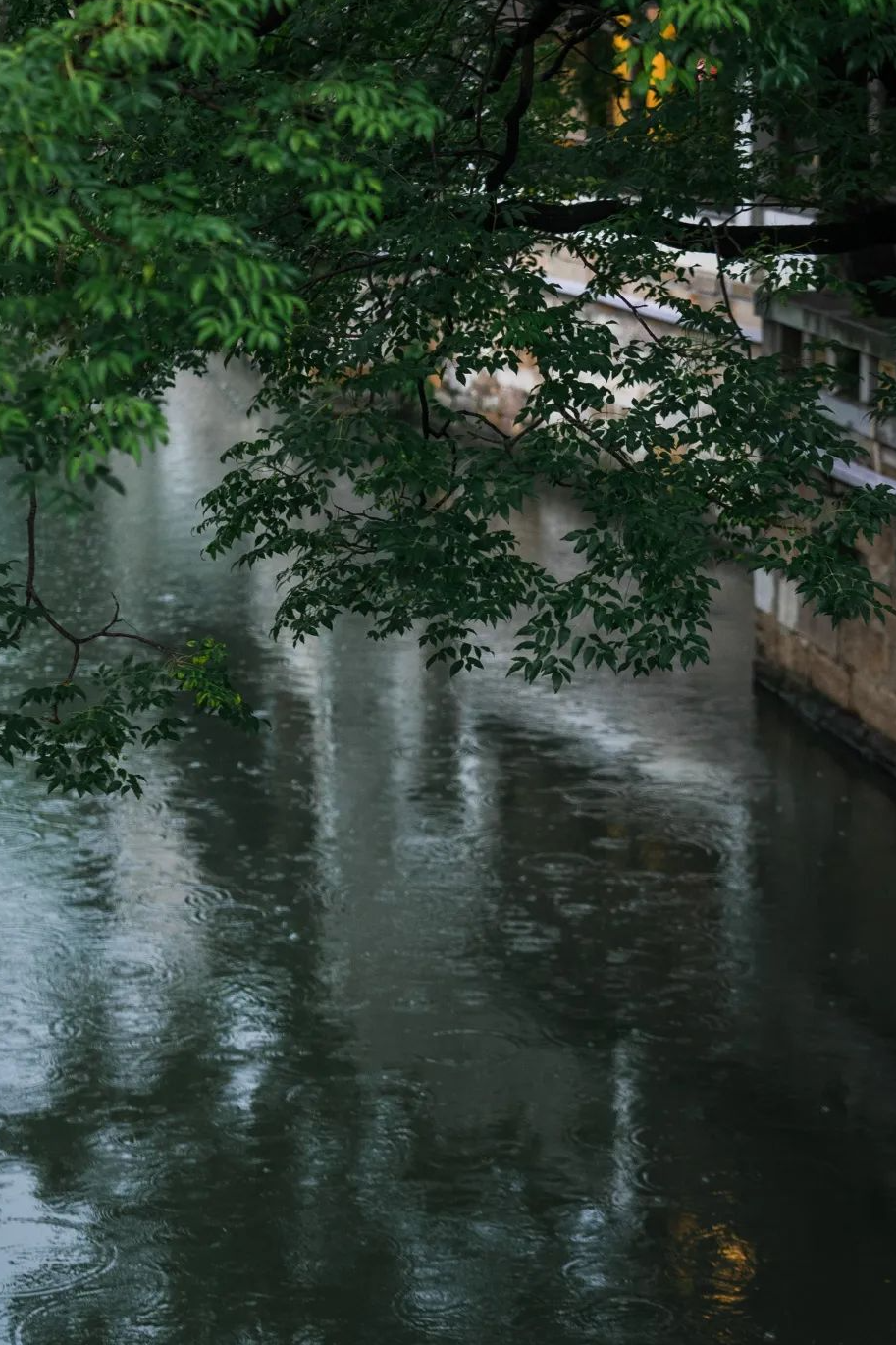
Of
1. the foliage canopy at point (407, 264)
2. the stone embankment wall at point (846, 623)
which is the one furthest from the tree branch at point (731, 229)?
the stone embankment wall at point (846, 623)

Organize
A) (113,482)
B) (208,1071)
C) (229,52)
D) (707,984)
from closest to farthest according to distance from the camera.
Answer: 1. (113,482)
2. (229,52)
3. (208,1071)
4. (707,984)

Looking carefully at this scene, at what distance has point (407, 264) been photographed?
9328 millimetres

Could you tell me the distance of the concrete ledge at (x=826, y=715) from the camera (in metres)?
15.9

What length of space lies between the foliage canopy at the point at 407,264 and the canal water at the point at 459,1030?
2374 millimetres

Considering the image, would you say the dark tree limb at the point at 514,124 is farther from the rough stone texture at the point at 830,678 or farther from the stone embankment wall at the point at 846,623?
the rough stone texture at the point at 830,678

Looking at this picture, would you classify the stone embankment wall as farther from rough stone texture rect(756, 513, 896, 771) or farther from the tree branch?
the tree branch

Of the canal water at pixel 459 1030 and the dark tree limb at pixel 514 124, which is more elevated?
the dark tree limb at pixel 514 124

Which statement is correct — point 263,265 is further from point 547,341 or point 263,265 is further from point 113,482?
point 547,341

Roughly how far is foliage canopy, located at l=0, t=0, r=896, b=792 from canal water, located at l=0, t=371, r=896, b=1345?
237 centimetres

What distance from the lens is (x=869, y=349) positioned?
47.8 feet

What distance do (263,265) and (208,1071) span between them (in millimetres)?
6311

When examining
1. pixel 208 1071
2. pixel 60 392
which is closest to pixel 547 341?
pixel 60 392

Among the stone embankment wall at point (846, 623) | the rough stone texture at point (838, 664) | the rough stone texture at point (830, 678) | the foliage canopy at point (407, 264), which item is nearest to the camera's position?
the foliage canopy at point (407, 264)

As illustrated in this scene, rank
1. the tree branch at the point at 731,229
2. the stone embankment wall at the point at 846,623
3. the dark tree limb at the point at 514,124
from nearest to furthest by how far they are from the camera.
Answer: the dark tree limb at the point at 514,124, the tree branch at the point at 731,229, the stone embankment wall at the point at 846,623
